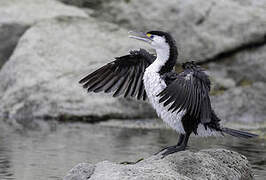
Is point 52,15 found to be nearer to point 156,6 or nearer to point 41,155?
point 156,6

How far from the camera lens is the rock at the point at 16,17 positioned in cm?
1477

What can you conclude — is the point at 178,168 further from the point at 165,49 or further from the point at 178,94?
the point at 165,49

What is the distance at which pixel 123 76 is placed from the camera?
8.10 meters

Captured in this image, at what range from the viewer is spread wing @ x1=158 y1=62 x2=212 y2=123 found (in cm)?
657

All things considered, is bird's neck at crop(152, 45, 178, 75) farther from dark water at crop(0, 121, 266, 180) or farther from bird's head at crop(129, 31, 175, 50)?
dark water at crop(0, 121, 266, 180)

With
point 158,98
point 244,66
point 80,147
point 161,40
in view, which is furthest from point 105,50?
point 158,98

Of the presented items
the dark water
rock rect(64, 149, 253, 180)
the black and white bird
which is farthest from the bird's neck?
the dark water

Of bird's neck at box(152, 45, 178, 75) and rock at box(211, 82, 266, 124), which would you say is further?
rock at box(211, 82, 266, 124)

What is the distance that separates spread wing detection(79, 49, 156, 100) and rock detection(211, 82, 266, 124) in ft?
15.0

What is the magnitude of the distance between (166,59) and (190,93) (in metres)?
0.72

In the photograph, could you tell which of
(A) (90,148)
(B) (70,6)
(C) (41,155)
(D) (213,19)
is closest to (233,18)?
(D) (213,19)

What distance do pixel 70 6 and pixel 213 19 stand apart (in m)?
3.99

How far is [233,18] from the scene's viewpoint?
15.5 meters

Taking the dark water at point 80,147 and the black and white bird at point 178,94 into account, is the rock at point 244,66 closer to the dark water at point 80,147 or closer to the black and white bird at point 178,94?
the dark water at point 80,147
